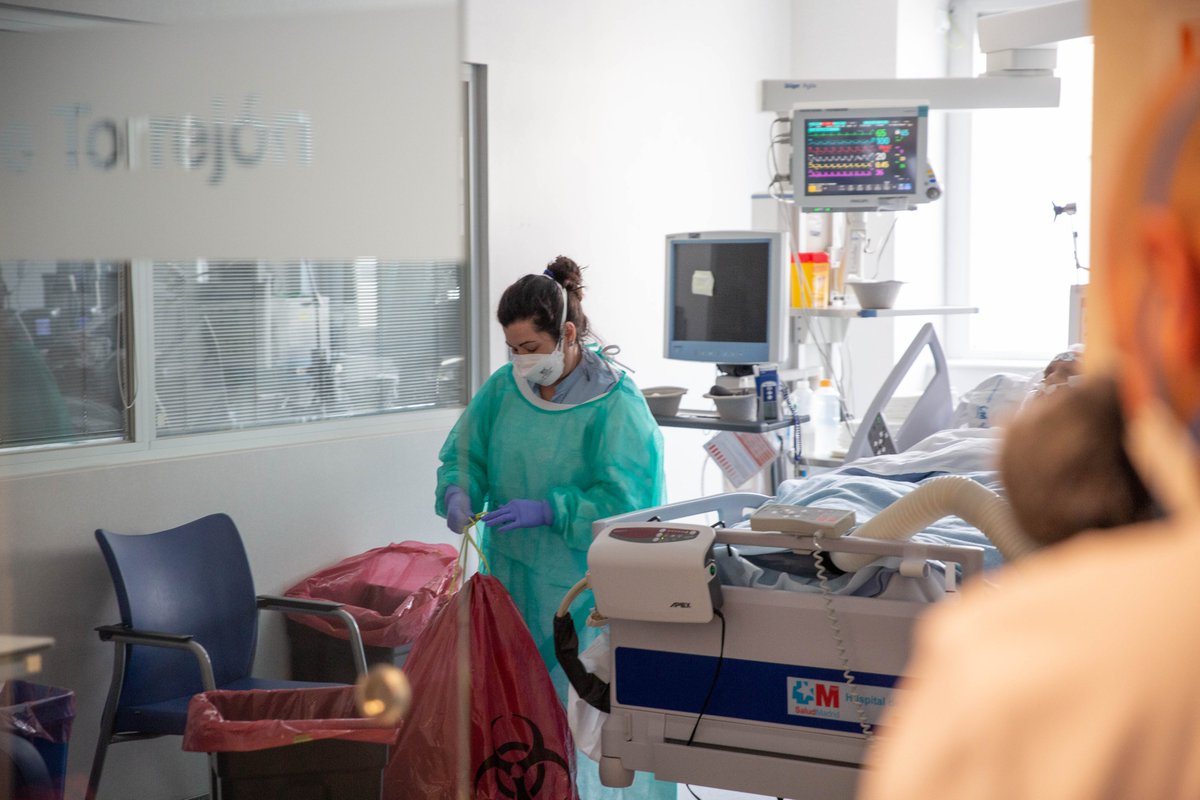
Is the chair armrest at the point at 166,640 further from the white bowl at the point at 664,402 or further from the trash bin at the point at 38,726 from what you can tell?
the white bowl at the point at 664,402

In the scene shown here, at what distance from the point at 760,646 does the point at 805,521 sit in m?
0.24

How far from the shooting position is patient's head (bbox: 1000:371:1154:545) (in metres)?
0.64

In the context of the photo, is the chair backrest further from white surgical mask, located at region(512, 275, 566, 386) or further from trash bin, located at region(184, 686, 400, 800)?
white surgical mask, located at region(512, 275, 566, 386)

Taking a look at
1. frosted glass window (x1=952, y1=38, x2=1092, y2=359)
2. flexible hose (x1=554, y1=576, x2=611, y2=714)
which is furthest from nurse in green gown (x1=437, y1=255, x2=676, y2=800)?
frosted glass window (x1=952, y1=38, x2=1092, y2=359)

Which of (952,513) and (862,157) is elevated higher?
(862,157)

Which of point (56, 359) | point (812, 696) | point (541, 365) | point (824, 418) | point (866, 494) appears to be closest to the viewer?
point (56, 359)

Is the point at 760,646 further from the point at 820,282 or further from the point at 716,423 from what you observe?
the point at 820,282

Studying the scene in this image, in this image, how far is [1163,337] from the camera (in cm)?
65

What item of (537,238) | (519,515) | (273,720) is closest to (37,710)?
(273,720)

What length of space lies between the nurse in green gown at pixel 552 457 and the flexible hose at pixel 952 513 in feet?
2.83

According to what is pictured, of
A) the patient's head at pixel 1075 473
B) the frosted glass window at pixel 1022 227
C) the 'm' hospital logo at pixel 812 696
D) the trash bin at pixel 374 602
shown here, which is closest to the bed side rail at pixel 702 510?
the trash bin at pixel 374 602

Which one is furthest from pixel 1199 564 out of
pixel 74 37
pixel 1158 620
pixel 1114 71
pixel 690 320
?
pixel 690 320

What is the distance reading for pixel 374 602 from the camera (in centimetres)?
213

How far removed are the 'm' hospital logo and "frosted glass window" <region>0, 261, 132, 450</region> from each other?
3.45 feet
